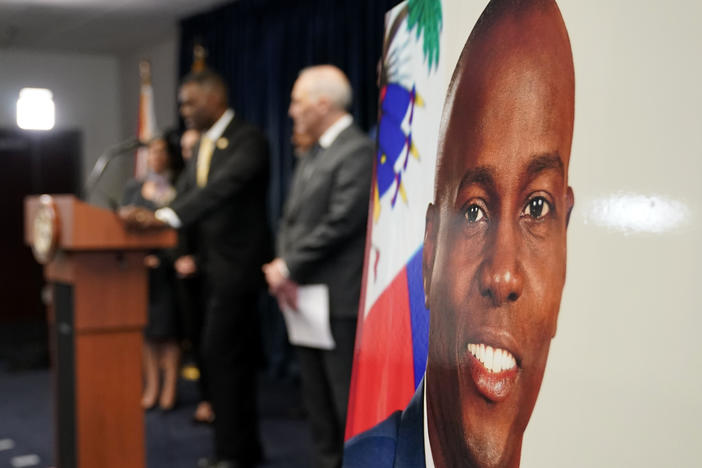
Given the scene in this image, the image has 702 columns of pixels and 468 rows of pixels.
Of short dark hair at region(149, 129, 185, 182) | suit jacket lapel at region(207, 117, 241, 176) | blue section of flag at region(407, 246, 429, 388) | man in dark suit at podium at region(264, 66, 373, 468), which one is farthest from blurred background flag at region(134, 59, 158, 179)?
blue section of flag at region(407, 246, 429, 388)

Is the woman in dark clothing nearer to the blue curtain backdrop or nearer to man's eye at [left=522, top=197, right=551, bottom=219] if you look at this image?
the blue curtain backdrop

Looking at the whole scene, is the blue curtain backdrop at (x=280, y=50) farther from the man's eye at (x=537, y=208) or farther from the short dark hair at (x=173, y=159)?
the man's eye at (x=537, y=208)

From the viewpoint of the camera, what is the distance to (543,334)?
1.77ft

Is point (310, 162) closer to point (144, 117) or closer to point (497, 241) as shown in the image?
point (497, 241)

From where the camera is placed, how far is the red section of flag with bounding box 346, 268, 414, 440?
768 mm

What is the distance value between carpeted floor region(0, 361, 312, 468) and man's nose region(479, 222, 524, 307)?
2443 mm

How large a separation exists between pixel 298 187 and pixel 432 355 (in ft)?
5.36

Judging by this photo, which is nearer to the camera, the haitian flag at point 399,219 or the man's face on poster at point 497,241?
the man's face on poster at point 497,241

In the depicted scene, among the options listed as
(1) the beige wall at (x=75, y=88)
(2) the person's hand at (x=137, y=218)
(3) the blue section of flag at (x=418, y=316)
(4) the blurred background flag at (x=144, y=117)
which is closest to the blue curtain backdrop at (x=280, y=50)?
(4) the blurred background flag at (x=144, y=117)

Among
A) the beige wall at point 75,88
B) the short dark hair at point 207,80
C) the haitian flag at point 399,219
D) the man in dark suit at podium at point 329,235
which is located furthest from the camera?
the beige wall at point 75,88

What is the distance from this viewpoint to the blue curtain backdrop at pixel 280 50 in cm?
416

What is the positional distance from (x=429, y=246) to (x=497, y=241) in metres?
0.13

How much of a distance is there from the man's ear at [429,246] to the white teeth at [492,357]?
0.11m

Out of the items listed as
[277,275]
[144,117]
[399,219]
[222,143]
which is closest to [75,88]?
[144,117]
